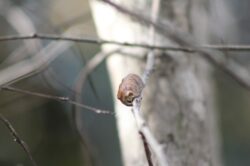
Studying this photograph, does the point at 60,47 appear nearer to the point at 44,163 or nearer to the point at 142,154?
the point at 142,154

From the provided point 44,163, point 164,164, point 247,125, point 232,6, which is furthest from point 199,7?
point 247,125

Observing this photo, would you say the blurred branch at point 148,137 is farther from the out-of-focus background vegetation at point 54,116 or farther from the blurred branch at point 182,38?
the out-of-focus background vegetation at point 54,116

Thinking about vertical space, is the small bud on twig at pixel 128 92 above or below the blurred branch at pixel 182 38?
below

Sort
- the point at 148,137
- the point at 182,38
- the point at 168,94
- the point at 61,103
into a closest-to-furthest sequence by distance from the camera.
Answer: the point at 148,137
the point at 182,38
the point at 168,94
the point at 61,103

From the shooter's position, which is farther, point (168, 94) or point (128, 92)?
point (168, 94)

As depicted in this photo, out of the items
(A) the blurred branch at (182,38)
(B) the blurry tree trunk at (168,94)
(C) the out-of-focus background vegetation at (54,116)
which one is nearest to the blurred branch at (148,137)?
(A) the blurred branch at (182,38)

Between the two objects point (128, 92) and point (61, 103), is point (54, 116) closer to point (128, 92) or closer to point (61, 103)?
point (61, 103)

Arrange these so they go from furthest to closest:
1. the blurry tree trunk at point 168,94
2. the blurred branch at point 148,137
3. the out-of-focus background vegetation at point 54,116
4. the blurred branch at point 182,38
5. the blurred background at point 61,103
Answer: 1. the out-of-focus background vegetation at point 54,116
2. the blurred background at point 61,103
3. the blurry tree trunk at point 168,94
4. the blurred branch at point 182,38
5. the blurred branch at point 148,137

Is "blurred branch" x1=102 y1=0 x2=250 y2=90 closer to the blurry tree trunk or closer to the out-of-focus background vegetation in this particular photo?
the blurry tree trunk

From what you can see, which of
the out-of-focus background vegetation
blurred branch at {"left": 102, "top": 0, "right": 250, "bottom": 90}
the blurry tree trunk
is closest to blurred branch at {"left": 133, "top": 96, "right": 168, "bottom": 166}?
blurred branch at {"left": 102, "top": 0, "right": 250, "bottom": 90}

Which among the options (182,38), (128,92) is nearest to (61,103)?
(182,38)
